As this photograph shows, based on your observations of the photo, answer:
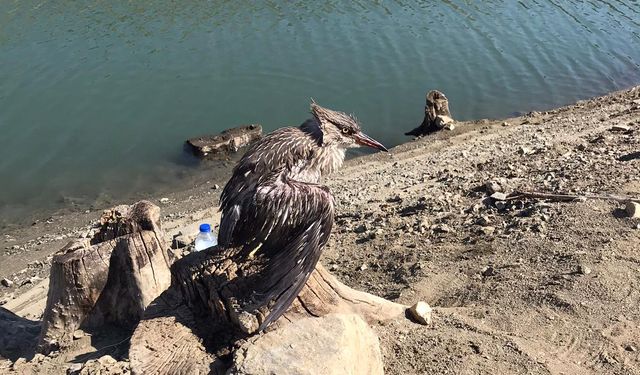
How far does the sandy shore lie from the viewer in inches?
190

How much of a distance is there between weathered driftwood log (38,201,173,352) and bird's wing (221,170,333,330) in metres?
1.58

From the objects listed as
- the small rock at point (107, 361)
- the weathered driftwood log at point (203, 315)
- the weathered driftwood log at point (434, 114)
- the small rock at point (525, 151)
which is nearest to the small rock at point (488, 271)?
the weathered driftwood log at point (203, 315)

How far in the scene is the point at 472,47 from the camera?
18.0 metres

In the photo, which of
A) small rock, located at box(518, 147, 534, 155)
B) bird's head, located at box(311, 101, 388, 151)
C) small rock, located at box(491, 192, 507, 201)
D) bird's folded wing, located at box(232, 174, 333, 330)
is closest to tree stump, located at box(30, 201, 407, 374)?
bird's folded wing, located at box(232, 174, 333, 330)

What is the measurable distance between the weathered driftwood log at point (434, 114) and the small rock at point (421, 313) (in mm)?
9245

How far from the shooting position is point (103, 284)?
217 inches

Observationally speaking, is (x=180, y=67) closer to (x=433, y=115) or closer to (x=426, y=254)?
(x=433, y=115)

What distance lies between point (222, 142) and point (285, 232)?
915 centimetres

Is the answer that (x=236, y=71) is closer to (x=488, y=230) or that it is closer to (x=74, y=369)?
(x=488, y=230)

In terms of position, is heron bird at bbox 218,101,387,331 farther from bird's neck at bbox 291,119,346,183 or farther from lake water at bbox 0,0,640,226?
lake water at bbox 0,0,640,226

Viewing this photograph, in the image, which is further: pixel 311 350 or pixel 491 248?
pixel 491 248

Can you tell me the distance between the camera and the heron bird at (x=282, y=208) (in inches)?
165

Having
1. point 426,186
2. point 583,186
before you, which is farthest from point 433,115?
point 583,186

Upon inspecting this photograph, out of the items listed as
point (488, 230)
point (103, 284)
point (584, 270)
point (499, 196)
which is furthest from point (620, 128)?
point (103, 284)
